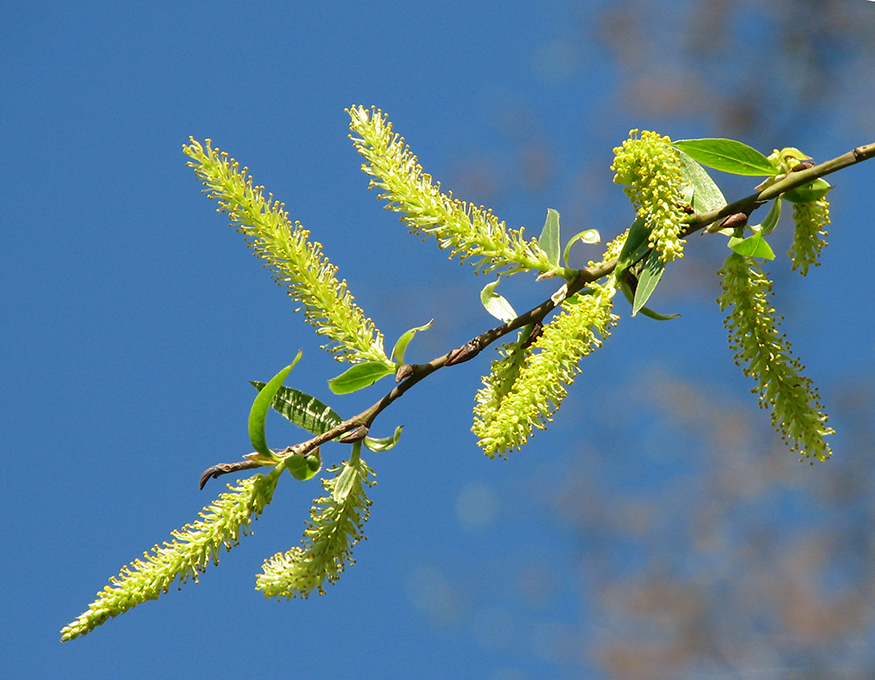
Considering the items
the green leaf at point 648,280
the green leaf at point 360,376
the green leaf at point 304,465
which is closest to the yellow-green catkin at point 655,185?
the green leaf at point 648,280

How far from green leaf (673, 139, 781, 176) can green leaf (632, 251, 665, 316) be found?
0.44ft

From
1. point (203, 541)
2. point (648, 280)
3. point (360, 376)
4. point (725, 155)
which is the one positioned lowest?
point (203, 541)

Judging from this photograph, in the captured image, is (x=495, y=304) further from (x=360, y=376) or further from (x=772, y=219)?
(x=772, y=219)

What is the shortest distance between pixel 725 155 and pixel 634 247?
158mm

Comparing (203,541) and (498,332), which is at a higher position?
(498,332)

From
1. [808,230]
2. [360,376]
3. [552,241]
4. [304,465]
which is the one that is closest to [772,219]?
[808,230]

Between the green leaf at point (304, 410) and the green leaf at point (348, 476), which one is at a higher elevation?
the green leaf at point (304, 410)

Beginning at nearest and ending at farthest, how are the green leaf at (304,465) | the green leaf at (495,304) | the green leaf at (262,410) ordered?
the green leaf at (262,410), the green leaf at (304,465), the green leaf at (495,304)

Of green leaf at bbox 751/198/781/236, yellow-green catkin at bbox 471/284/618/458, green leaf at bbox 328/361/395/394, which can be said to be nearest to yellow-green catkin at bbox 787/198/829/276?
green leaf at bbox 751/198/781/236

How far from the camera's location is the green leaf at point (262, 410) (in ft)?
3.45

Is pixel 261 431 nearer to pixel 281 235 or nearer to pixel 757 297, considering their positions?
pixel 281 235

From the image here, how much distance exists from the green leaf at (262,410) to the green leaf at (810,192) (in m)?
0.65

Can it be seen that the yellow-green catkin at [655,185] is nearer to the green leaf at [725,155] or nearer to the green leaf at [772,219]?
the green leaf at [725,155]

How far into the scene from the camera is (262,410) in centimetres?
109
